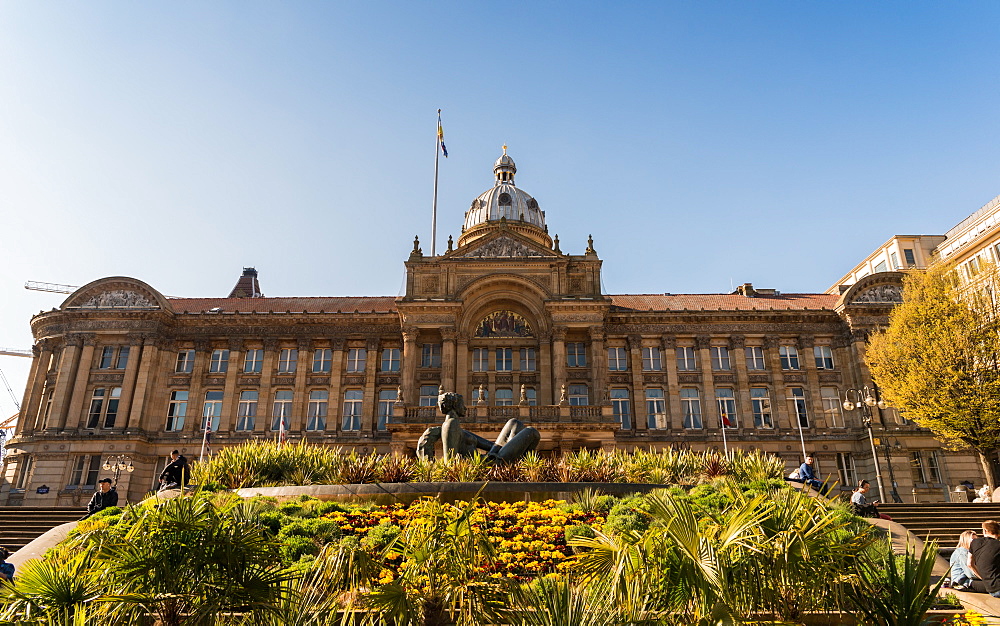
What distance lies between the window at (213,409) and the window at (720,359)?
3638 cm

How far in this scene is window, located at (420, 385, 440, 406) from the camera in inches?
1806

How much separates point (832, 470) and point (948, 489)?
6.92 m

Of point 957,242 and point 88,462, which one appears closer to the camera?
point 88,462

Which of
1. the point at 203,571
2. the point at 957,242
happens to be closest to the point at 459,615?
the point at 203,571

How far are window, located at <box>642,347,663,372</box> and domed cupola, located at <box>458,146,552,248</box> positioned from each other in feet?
65.5

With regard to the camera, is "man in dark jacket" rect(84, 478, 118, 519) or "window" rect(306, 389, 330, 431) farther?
"window" rect(306, 389, 330, 431)

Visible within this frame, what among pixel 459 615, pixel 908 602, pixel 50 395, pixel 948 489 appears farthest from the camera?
pixel 50 395

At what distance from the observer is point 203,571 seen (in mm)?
Result: 6781

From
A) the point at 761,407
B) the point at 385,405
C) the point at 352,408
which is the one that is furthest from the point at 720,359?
the point at 352,408

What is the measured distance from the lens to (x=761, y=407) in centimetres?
4725

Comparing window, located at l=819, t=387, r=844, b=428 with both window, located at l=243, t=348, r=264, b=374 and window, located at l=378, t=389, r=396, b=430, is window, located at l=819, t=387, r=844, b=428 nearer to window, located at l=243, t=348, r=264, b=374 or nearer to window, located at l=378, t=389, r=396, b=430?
window, located at l=378, t=389, r=396, b=430

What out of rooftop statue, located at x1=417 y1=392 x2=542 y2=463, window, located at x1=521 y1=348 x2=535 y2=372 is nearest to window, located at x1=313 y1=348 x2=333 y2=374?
window, located at x1=521 y1=348 x2=535 y2=372

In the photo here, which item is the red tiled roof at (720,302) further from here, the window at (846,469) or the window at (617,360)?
the window at (846,469)

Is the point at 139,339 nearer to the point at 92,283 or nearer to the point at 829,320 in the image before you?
the point at 92,283
